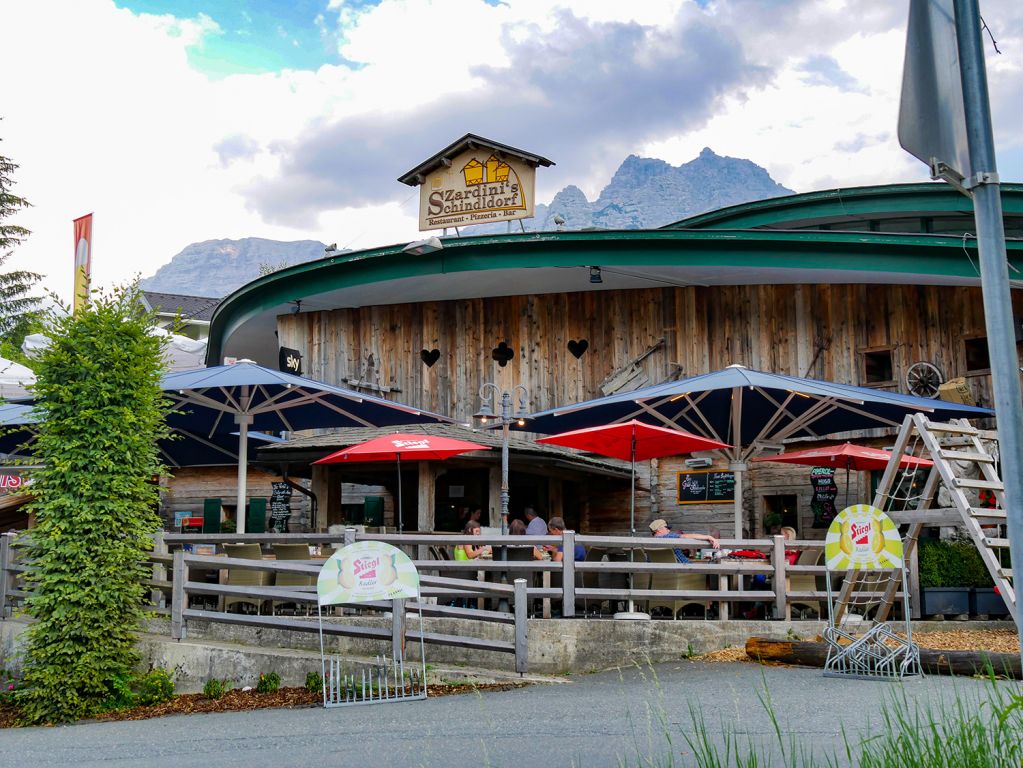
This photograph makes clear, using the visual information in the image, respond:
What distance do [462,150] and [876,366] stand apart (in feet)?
26.9

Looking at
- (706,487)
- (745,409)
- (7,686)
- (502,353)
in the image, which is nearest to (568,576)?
(745,409)

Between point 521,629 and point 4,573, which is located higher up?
point 4,573

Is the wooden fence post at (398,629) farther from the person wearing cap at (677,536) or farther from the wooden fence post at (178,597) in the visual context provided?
the person wearing cap at (677,536)

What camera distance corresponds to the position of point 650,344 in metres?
18.5

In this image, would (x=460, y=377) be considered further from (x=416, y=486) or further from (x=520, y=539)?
(x=520, y=539)

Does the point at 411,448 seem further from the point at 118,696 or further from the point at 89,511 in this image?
the point at 118,696

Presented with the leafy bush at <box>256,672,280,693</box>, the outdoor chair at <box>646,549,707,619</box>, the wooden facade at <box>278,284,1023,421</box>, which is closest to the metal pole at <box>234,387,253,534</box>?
the leafy bush at <box>256,672,280,693</box>

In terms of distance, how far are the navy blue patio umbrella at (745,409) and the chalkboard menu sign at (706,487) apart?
10.2 ft

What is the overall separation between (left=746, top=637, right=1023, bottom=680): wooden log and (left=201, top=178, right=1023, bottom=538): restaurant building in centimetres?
635

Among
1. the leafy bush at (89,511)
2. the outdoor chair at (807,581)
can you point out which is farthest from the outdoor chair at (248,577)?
the outdoor chair at (807,581)

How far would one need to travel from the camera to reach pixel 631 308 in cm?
1878

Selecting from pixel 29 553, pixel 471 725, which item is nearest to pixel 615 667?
pixel 471 725

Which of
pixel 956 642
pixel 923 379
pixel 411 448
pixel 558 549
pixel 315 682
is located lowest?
pixel 315 682

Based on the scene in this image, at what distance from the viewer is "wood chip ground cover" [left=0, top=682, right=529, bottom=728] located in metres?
10.0
